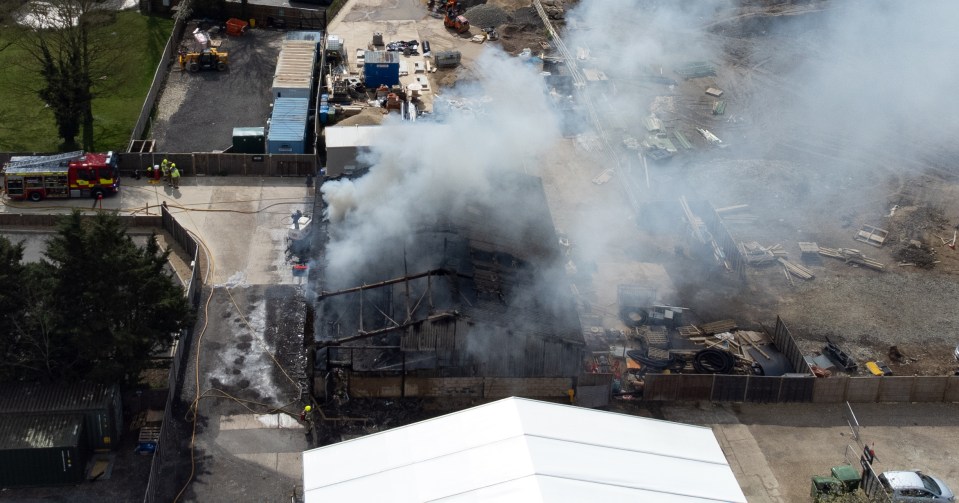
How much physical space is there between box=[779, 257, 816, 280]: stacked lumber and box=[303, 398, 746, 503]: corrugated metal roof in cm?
1346

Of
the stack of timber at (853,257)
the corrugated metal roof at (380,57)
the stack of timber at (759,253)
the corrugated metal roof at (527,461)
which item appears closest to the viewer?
the corrugated metal roof at (527,461)

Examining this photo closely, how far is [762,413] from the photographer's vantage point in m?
31.6

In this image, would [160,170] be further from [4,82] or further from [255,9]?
[255,9]

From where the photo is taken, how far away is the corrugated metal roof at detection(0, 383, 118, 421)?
27.6m

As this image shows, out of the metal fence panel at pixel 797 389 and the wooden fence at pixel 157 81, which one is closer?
the metal fence panel at pixel 797 389

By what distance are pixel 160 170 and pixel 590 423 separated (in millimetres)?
23714

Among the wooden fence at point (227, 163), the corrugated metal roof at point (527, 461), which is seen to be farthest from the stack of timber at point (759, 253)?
the wooden fence at point (227, 163)

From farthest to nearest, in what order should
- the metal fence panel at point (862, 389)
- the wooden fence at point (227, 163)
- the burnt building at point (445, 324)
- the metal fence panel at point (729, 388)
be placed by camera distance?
the wooden fence at point (227, 163) → the metal fence panel at point (862, 389) → the metal fence panel at point (729, 388) → the burnt building at point (445, 324)

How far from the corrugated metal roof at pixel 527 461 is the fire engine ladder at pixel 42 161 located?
20.8m

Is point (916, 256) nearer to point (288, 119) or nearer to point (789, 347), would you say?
point (789, 347)

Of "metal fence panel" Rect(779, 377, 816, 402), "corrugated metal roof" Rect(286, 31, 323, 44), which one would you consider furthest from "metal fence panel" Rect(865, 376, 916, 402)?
"corrugated metal roof" Rect(286, 31, 323, 44)

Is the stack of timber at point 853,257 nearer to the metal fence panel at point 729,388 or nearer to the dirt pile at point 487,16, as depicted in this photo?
the metal fence panel at point 729,388

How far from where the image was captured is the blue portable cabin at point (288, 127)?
1688 inches

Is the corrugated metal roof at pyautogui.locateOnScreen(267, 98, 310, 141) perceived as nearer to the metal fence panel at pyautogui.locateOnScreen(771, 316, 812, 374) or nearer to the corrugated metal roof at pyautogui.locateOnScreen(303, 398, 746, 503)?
the corrugated metal roof at pyautogui.locateOnScreen(303, 398, 746, 503)
